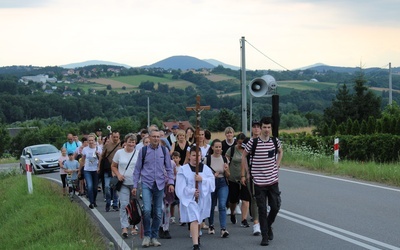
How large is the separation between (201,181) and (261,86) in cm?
820

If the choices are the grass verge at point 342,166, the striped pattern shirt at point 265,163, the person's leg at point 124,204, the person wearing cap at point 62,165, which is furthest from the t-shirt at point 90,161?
the grass verge at point 342,166

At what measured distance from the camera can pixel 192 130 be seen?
14375 millimetres

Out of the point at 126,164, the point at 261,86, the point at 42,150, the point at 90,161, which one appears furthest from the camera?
the point at 42,150

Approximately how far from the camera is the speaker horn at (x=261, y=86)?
17.7 m

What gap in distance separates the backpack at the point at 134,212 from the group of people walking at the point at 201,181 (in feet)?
0.54

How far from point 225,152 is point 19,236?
12.9ft

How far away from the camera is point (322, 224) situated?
11.8 m

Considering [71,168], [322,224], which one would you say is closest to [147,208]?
[322,224]

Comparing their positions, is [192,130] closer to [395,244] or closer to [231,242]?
[231,242]

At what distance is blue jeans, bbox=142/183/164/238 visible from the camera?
35.3 ft

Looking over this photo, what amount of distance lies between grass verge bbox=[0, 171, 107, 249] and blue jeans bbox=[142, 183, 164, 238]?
29.8 inches

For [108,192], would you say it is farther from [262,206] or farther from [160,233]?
[262,206]

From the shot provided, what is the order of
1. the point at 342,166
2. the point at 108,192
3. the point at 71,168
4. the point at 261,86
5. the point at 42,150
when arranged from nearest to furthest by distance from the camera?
the point at 108,192 < the point at 71,168 < the point at 261,86 < the point at 342,166 < the point at 42,150

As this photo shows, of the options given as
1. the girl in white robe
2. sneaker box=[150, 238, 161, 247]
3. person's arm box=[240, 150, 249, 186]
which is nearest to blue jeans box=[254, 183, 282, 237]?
person's arm box=[240, 150, 249, 186]
